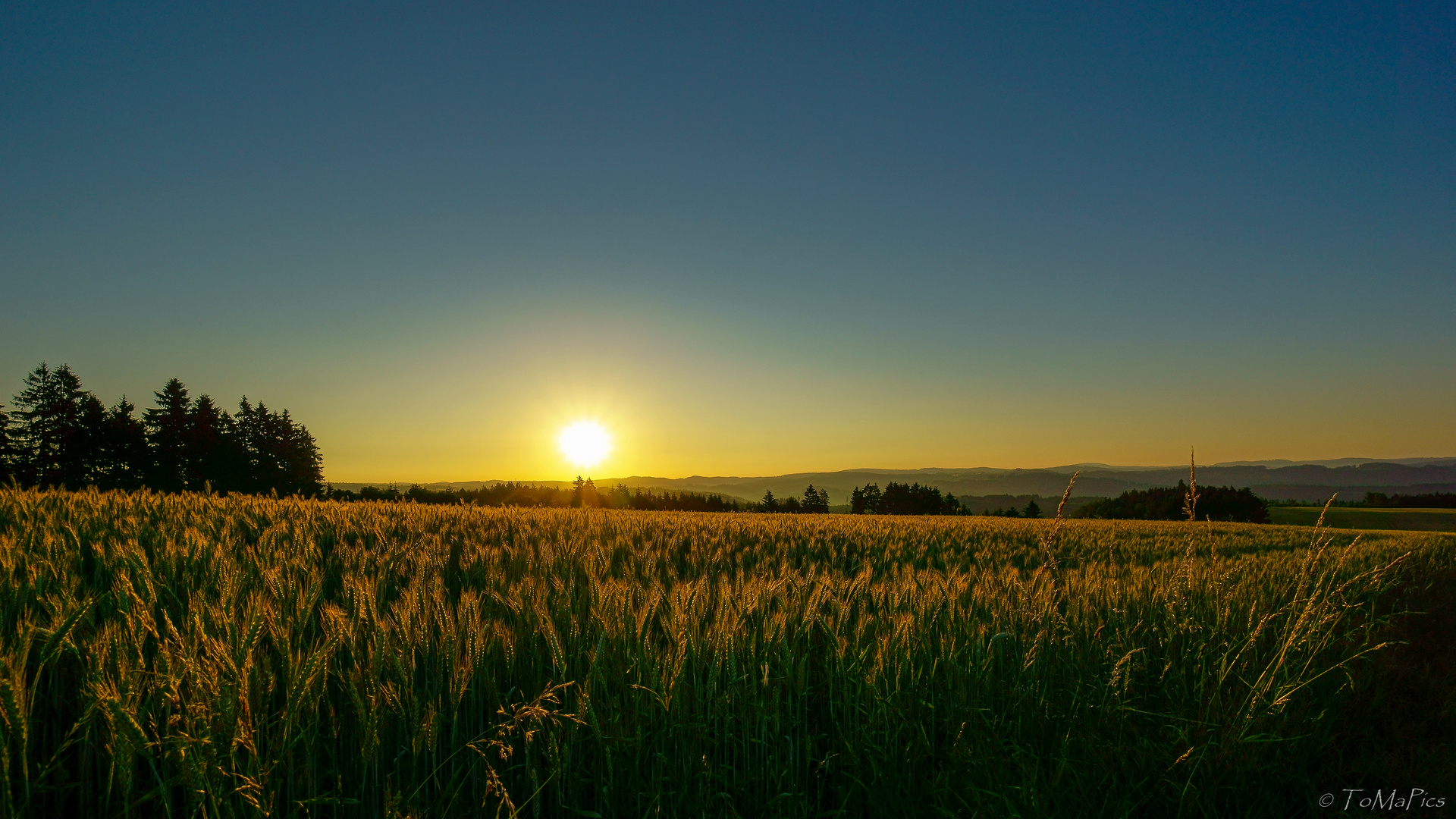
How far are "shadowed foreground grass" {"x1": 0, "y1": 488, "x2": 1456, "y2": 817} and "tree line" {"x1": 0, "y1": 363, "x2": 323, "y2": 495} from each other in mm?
44442

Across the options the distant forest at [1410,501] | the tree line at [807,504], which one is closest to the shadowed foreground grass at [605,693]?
the tree line at [807,504]

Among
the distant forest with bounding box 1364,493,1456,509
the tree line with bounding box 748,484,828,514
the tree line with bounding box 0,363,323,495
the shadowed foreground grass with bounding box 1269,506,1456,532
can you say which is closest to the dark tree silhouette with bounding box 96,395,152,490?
the tree line with bounding box 0,363,323,495

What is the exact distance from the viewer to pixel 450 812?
1891mm

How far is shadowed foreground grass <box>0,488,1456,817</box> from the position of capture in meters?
1.74

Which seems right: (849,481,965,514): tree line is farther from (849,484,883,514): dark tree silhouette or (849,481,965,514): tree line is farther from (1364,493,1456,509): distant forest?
(1364,493,1456,509): distant forest

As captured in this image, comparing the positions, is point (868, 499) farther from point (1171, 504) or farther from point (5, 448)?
point (5, 448)

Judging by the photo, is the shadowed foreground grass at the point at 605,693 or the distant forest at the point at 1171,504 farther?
the distant forest at the point at 1171,504

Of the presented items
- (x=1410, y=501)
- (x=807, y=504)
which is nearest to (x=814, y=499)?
(x=807, y=504)

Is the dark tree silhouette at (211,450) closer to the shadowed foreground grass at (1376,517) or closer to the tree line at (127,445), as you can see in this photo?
the tree line at (127,445)

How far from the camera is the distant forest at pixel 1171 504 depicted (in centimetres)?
4894

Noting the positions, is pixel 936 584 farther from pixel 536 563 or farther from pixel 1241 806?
pixel 536 563

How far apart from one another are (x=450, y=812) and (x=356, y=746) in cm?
37

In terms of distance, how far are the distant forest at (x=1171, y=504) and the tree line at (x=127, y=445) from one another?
58.0 meters

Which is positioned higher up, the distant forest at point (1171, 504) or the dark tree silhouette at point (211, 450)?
the dark tree silhouette at point (211, 450)
